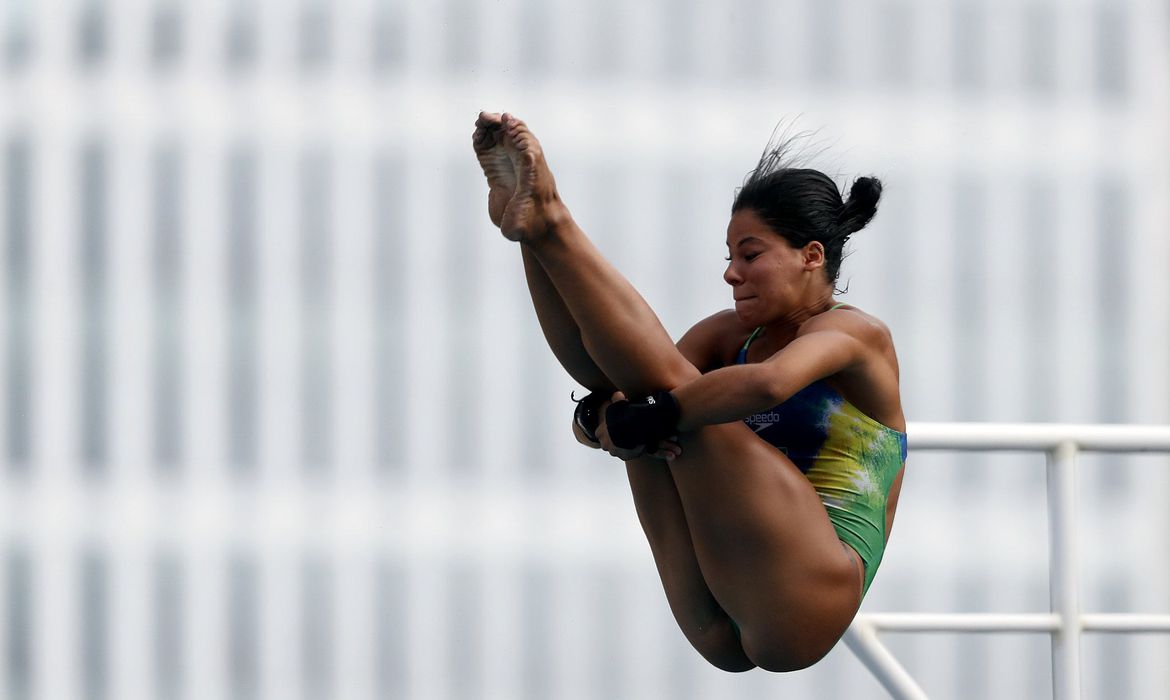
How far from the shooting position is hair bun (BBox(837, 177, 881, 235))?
127cm

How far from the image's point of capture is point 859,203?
1.28m

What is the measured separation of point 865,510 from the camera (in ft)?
4.08

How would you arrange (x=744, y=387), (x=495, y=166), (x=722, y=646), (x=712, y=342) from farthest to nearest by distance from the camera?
(x=712, y=342)
(x=722, y=646)
(x=495, y=166)
(x=744, y=387)

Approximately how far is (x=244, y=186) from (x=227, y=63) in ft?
1.22

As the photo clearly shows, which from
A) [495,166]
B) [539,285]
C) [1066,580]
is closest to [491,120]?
[495,166]

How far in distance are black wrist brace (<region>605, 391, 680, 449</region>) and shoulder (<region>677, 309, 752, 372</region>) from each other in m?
0.29

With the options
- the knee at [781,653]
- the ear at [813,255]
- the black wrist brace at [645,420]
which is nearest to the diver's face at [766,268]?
the ear at [813,255]

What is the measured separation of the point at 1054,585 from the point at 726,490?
573 mm

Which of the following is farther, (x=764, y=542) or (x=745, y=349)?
(x=745, y=349)

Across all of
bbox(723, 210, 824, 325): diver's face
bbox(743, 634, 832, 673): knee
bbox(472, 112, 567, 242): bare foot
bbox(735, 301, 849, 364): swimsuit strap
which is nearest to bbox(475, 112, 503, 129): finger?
bbox(472, 112, 567, 242): bare foot

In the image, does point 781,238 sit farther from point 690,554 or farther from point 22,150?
point 22,150

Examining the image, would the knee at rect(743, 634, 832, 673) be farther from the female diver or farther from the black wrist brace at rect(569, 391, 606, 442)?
the black wrist brace at rect(569, 391, 606, 442)

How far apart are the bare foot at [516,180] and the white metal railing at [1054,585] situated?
0.60 metres

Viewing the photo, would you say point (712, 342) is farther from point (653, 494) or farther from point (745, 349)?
point (653, 494)
